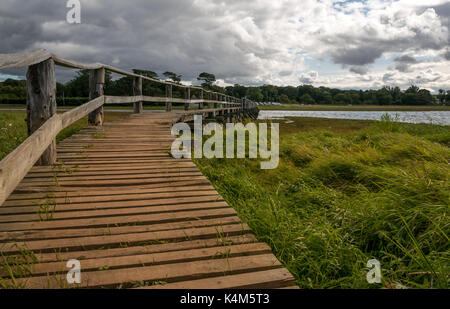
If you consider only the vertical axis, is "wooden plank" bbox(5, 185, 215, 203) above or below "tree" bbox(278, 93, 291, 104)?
below

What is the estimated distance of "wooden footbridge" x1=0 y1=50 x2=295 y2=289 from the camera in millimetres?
1541

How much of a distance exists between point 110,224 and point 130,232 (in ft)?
0.72

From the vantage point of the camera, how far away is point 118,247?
6.02 feet

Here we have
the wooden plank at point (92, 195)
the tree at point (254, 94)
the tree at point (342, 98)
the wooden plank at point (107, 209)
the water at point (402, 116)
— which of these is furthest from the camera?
the tree at point (342, 98)

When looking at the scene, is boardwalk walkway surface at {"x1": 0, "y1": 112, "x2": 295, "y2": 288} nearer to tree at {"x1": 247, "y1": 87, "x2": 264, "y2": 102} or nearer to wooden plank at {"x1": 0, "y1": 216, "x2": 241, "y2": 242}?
wooden plank at {"x1": 0, "y1": 216, "x2": 241, "y2": 242}

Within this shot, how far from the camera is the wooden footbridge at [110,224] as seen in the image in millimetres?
1541

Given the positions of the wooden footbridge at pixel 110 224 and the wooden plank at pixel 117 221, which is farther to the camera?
the wooden plank at pixel 117 221

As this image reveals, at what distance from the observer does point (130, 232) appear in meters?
1.98

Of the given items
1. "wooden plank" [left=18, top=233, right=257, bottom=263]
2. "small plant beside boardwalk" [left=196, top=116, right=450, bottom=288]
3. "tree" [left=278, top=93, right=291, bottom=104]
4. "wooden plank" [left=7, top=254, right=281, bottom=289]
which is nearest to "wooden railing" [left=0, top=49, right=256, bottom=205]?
"wooden plank" [left=18, top=233, right=257, bottom=263]

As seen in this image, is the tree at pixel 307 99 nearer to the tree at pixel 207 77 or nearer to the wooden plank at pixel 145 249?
the tree at pixel 207 77

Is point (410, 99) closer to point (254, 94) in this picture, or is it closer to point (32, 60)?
point (254, 94)

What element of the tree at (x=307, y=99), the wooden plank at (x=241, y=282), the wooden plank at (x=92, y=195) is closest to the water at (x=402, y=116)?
the wooden plank at (x=92, y=195)

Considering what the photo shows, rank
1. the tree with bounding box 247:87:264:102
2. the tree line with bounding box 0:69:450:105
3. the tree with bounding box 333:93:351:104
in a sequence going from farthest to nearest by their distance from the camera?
the tree with bounding box 333:93:351:104, the tree with bounding box 247:87:264:102, the tree line with bounding box 0:69:450:105

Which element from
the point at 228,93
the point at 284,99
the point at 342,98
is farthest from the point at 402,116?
Answer: the point at 342,98
